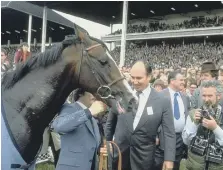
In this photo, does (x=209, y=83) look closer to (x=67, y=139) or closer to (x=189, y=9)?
(x=67, y=139)

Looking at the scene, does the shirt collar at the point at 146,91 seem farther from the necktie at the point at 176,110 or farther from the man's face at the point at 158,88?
the man's face at the point at 158,88

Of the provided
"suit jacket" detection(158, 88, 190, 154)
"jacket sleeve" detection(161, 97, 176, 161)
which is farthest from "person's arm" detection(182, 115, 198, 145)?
"suit jacket" detection(158, 88, 190, 154)

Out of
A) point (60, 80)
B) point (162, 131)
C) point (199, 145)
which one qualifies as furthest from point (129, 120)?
point (60, 80)

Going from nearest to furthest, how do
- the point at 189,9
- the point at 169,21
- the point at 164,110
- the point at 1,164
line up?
the point at 1,164 → the point at 164,110 → the point at 189,9 → the point at 169,21

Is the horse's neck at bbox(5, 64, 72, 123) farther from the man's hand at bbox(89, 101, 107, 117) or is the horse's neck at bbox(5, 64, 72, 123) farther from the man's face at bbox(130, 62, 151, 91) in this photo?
the man's face at bbox(130, 62, 151, 91)

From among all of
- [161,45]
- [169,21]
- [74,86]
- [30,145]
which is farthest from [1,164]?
[169,21]

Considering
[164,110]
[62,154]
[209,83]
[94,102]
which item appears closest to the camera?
[94,102]

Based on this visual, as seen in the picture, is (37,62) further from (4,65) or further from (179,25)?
(179,25)

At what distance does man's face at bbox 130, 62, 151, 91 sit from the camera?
4.21 meters

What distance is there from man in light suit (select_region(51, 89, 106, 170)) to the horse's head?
205mm

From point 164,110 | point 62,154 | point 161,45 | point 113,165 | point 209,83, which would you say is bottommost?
point 113,165

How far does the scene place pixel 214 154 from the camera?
400cm

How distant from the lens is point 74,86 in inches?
110

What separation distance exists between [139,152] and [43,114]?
179 centimetres
